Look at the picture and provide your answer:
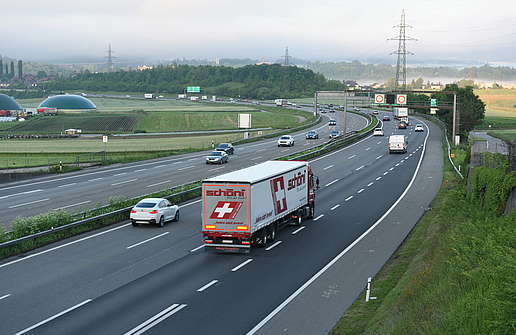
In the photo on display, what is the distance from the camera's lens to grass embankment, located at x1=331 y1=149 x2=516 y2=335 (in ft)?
34.4

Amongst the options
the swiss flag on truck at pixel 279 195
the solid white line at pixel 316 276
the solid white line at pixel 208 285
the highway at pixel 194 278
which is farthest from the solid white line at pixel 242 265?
the swiss flag on truck at pixel 279 195

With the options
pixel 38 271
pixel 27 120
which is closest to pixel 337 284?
pixel 38 271

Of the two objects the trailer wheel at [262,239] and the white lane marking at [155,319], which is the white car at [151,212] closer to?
the trailer wheel at [262,239]

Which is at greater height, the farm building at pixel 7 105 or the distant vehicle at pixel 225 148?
the farm building at pixel 7 105

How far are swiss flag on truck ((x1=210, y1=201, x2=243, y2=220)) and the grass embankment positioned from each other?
6.50 m

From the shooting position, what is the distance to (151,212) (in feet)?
97.8

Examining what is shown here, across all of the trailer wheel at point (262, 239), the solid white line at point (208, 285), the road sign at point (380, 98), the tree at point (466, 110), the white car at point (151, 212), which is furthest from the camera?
the tree at point (466, 110)

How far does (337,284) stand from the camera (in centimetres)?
1981

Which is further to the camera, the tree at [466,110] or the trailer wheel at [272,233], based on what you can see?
the tree at [466,110]

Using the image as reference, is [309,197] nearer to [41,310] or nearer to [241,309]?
[241,309]

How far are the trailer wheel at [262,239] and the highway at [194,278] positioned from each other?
15.0 inches

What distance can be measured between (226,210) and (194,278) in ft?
13.0

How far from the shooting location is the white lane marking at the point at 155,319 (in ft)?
49.0

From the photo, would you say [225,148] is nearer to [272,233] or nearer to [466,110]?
[272,233]
